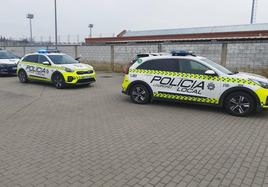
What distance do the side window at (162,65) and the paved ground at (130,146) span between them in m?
1.27

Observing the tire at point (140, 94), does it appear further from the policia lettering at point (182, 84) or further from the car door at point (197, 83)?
the car door at point (197, 83)

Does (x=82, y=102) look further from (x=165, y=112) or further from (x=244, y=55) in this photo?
(x=244, y=55)

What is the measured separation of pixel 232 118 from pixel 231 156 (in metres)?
2.60

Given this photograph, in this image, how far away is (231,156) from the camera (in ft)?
13.6

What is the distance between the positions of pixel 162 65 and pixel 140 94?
1.21 meters

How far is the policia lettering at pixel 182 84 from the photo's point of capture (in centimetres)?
719

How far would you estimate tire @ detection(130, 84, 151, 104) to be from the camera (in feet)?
26.6

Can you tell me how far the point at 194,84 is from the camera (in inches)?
285

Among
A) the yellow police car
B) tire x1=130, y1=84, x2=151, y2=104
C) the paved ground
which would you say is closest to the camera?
the paved ground

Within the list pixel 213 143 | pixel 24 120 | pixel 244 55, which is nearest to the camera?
pixel 213 143

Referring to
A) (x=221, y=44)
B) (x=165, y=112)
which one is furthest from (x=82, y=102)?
(x=221, y=44)

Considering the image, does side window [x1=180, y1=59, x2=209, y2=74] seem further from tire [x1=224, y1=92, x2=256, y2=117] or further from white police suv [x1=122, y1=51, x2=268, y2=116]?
tire [x1=224, y1=92, x2=256, y2=117]

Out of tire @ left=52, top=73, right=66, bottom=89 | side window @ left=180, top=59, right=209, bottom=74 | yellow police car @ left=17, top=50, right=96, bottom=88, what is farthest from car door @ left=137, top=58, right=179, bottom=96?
tire @ left=52, top=73, right=66, bottom=89

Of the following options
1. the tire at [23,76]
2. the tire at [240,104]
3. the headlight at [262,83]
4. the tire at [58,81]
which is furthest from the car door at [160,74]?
the tire at [23,76]
